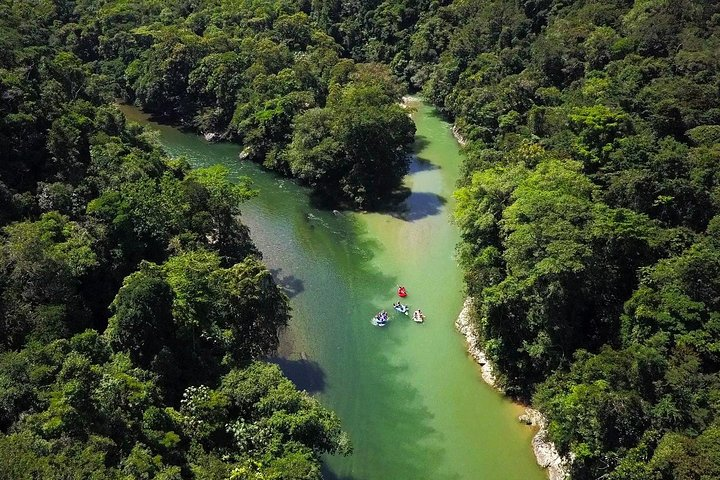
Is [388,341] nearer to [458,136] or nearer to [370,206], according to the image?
[370,206]

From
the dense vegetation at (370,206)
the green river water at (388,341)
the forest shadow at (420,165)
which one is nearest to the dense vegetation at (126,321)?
the dense vegetation at (370,206)

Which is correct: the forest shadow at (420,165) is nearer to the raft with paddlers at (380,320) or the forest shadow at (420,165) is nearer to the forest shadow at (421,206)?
the forest shadow at (421,206)

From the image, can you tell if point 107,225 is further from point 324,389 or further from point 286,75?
point 286,75

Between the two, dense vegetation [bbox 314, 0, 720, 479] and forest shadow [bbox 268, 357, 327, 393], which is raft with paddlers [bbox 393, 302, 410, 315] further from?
forest shadow [bbox 268, 357, 327, 393]

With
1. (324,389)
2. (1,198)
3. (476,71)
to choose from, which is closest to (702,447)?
(324,389)

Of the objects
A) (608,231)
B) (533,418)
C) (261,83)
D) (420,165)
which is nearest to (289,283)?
(533,418)

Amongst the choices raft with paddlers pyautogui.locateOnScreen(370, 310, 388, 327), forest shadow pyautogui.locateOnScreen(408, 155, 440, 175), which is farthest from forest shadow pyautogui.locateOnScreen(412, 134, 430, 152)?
raft with paddlers pyautogui.locateOnScreen(370, 310, 388, 327)
